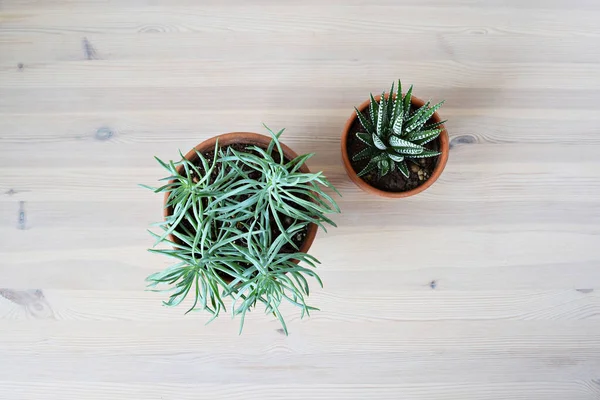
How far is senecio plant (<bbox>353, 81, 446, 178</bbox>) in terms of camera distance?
3.48 feet

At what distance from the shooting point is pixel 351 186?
4.15 ft

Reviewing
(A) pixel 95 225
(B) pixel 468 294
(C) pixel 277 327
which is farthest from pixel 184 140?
(B) pixel 468 294

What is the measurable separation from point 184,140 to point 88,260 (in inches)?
16.0

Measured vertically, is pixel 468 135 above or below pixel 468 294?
above

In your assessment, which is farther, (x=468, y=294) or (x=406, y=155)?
(x=468, y=294)

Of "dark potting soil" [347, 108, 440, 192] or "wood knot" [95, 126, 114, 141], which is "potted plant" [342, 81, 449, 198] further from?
"wood knot" [95, 126, 114, 141]

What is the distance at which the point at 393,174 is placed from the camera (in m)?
1.18

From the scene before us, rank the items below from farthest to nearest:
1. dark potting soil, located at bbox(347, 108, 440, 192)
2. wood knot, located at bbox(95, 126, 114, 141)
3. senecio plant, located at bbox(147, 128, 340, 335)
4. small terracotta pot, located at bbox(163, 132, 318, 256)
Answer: wood knot, located at bbox(95, 126, 114, 141) < dark potting soil, located at bbox(347, 108, 440, 192) < small terracotta pot, located at bbox(163, 132, 318, 256) < senecio plant, located at bbox(147, 128, 340, 335)

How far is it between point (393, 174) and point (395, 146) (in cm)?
11

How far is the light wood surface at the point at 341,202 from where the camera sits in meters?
1.27

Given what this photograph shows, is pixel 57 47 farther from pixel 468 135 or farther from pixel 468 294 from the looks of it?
pixel 468 294

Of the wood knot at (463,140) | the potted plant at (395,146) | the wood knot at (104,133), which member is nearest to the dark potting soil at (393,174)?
the potted plant at (395,146)

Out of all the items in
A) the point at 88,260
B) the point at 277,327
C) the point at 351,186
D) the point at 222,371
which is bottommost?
the point at 222,371

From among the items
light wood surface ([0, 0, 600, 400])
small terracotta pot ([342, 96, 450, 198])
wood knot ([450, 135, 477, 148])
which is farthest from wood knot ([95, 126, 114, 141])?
wood knot ([450, 135, 477, 148])
